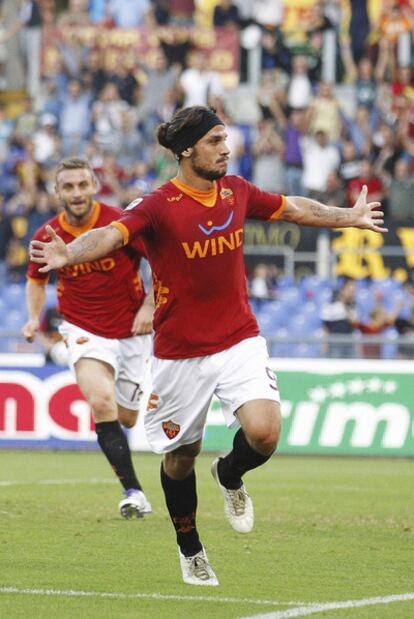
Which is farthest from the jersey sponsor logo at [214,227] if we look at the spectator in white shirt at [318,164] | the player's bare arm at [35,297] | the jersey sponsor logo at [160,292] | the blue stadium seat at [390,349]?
the spectator in white shirt at [318,164]

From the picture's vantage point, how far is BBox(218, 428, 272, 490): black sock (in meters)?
7.80

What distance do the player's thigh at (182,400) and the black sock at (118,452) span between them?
3.05 m

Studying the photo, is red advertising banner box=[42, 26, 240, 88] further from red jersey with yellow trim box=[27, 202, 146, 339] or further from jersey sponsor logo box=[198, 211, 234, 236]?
jersey sponsor logo box=[198, 211, 234, 236]

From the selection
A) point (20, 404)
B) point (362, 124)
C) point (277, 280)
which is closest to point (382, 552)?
point (20, 404)

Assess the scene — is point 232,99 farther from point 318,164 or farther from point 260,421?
point 260,421

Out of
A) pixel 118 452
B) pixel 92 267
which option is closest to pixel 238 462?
pixel 118 452

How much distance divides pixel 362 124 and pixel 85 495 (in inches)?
475

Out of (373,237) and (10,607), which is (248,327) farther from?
(373,237)

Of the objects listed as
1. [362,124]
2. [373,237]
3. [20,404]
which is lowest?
[20,404]

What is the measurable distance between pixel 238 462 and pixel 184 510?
41cm

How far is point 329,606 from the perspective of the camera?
687 cm

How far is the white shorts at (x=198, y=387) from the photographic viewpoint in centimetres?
764

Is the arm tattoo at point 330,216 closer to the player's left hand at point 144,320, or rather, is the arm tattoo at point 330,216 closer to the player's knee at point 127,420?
the player's left hand at point 144,320

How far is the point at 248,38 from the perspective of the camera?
26156mm
